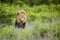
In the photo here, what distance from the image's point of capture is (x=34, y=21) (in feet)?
13.4

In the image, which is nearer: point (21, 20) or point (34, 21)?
point (21, 20)

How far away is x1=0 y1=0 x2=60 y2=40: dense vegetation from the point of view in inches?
126

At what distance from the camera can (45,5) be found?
5.42 meters

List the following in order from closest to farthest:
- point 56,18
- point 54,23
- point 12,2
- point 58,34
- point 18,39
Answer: point 18,39
point 58,34
point 54,23
point 56,18
point 12,2

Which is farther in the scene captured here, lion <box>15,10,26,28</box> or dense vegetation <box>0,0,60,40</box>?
lion <box>15,10,26,28</box>

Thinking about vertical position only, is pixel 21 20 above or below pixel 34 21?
above

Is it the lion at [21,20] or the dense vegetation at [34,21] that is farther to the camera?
the lion at [21,20]

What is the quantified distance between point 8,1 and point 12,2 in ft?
0.36

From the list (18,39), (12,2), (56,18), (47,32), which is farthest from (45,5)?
(18,39)

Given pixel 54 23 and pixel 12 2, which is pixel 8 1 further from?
pixel 54 23

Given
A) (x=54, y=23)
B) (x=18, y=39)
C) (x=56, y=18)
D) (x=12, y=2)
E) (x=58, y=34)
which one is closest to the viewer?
(x=18, y=39)

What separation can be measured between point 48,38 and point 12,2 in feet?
7.90

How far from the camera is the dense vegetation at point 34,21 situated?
320cm

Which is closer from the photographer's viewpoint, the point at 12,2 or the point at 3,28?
the point at 3,28
